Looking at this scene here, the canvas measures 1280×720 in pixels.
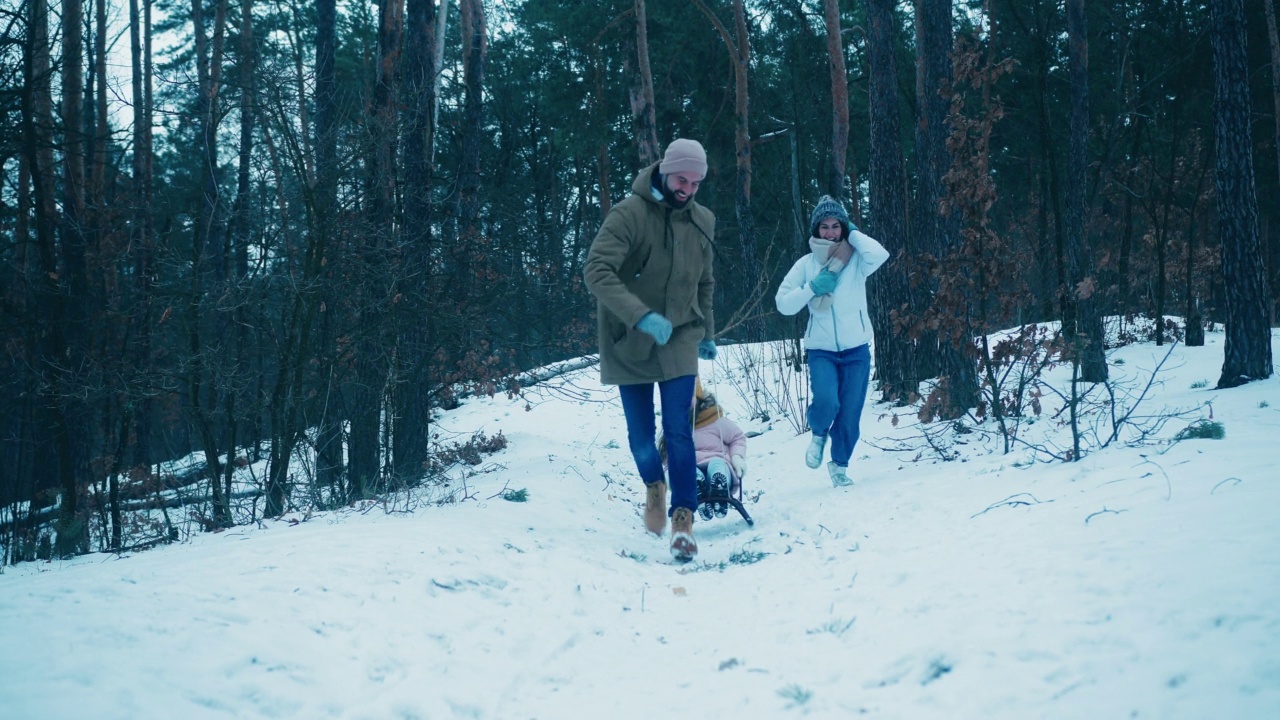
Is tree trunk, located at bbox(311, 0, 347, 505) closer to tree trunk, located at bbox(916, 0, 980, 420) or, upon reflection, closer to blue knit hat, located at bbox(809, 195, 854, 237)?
blue knit hat, located at bbox(809, 195, 854, 237)

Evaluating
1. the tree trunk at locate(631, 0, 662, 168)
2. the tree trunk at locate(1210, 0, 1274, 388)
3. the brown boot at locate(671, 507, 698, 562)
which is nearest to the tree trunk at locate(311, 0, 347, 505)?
the brown boot at locate(671, 507, 698, 562)

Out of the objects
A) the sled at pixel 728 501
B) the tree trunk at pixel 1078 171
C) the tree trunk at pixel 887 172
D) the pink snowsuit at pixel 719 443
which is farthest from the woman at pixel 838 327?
the tree trunk at pixel 1078 171

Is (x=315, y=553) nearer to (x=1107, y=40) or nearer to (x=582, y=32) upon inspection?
(x=582, y=32)

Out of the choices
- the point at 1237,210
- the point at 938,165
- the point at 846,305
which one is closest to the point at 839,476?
the point at 846,305

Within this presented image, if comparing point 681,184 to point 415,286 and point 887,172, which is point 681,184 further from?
point 887,172

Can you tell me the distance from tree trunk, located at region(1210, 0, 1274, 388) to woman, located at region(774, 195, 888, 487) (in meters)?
3.97

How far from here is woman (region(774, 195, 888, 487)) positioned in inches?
216

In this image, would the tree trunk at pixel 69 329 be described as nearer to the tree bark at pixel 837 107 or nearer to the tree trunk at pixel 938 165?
the tree trunk at pixel 938 165

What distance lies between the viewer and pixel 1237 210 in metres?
7.34

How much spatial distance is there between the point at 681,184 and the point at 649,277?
500mm

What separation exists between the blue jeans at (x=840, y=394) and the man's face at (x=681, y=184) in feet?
5.96

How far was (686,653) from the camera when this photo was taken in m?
2.92

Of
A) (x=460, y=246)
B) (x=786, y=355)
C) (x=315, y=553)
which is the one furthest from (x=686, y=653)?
(x=786, y=355)

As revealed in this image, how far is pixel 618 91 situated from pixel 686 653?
66.3ft
